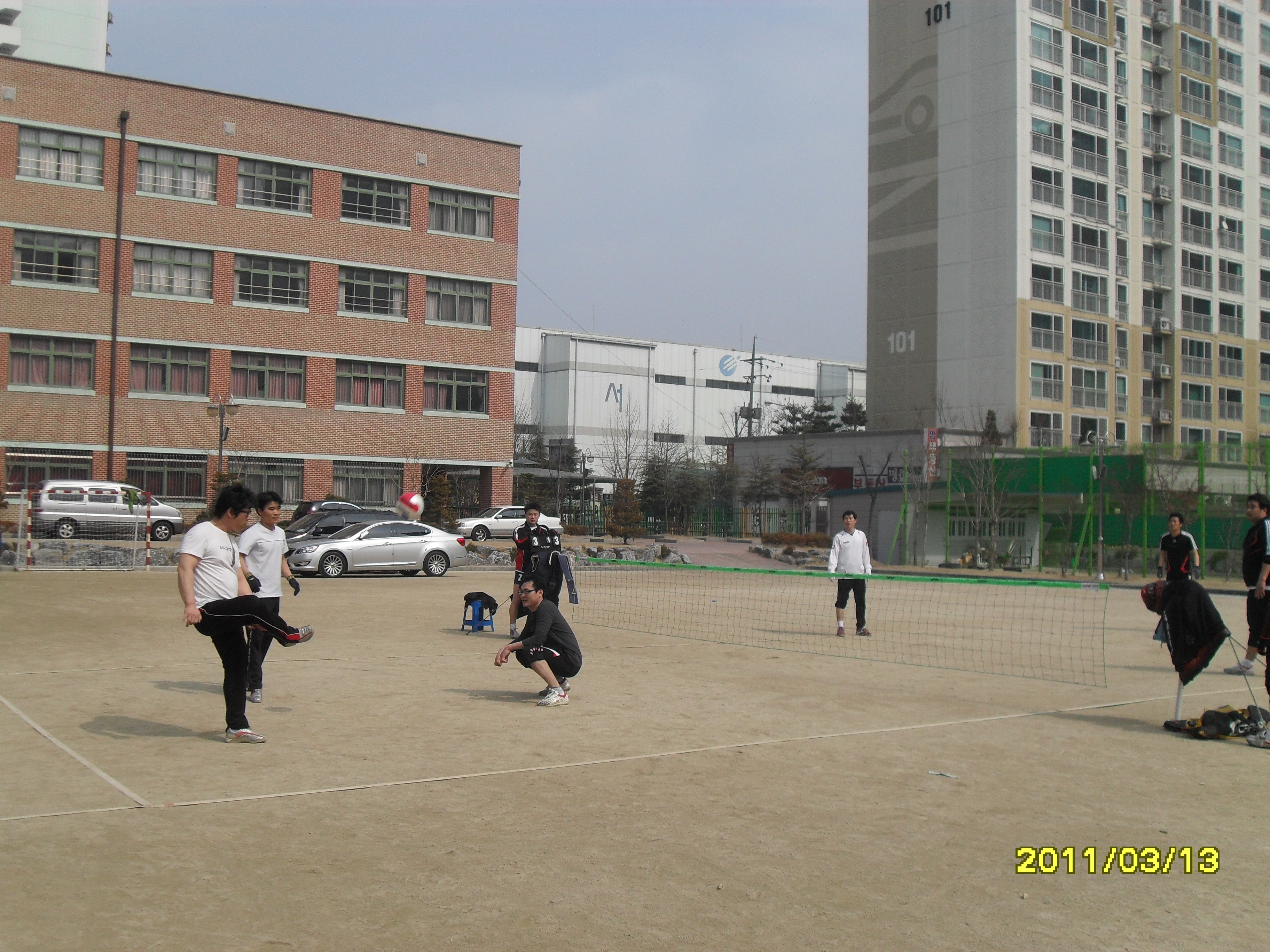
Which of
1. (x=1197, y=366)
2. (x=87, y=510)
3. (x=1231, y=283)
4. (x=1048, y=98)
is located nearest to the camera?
(x=87, y=510)

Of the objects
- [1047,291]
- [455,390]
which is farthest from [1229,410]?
[455,390]

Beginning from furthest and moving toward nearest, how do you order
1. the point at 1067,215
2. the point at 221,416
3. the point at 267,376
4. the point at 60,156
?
the point at 1067,215, the point at 267,376, the point at 60,156, the point at 221,416

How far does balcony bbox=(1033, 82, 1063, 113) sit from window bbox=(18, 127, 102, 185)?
44.7 m

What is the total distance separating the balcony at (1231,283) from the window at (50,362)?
62.9 metres

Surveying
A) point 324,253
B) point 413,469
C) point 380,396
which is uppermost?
point 324,253

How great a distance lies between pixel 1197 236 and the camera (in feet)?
223

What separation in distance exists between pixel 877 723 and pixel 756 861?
166 inches

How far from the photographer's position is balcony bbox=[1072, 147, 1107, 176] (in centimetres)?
6116

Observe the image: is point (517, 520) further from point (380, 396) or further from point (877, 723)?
point (877, 723)

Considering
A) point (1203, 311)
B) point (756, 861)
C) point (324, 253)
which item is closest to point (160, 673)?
point (756, 861)

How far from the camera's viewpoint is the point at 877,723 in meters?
9.73

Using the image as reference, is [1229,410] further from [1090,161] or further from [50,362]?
[50,362]

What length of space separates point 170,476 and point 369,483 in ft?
27.1

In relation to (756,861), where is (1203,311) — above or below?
above
